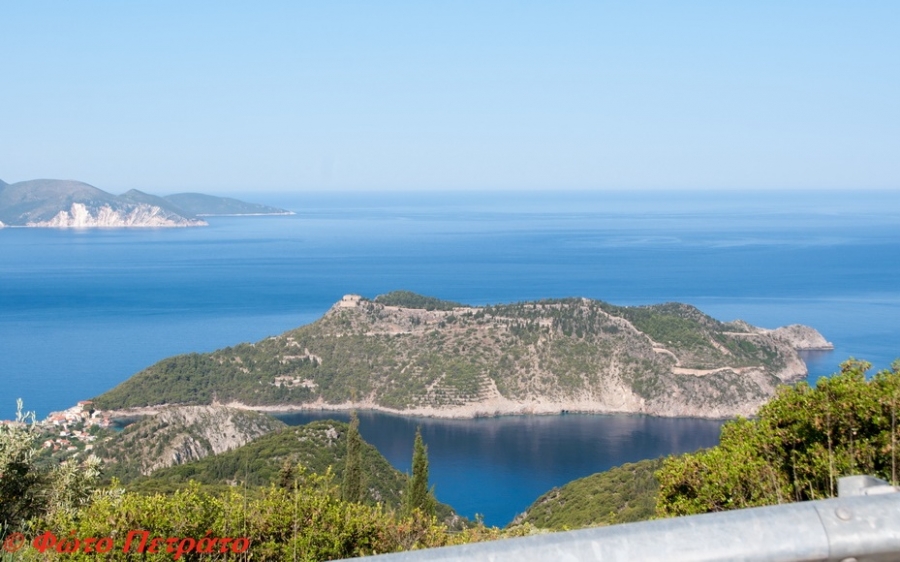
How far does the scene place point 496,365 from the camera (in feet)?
226

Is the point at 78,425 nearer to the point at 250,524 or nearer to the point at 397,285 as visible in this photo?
the point at 250,524

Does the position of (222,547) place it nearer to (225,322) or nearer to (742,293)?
(225,322)

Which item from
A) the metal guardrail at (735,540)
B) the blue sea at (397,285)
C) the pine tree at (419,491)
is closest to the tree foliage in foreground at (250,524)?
the metal guardrail at (735,540)

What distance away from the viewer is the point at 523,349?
70.4m

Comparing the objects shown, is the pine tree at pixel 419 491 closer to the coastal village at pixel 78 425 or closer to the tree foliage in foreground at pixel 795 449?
the tree foliage in foreground at pixel 795 449

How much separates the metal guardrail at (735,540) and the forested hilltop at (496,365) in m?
64.4

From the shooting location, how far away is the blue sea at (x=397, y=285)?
70812 mm

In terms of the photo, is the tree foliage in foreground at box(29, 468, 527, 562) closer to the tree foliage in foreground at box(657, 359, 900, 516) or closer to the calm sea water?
the tree foliage in foreground at box(657, 359, 900, 516)

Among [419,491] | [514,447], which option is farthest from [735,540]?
[514,447]

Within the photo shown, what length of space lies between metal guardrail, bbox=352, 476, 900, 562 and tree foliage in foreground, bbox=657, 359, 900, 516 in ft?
13.5

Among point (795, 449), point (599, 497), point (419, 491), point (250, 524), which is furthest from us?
point (599, 497)

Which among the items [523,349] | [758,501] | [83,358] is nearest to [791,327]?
[523,349]

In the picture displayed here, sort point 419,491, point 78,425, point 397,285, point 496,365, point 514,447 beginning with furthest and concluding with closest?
point 397,285, point 496,365, point 514,447, point 78,425, point 419,491

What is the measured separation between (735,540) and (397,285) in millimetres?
111521
